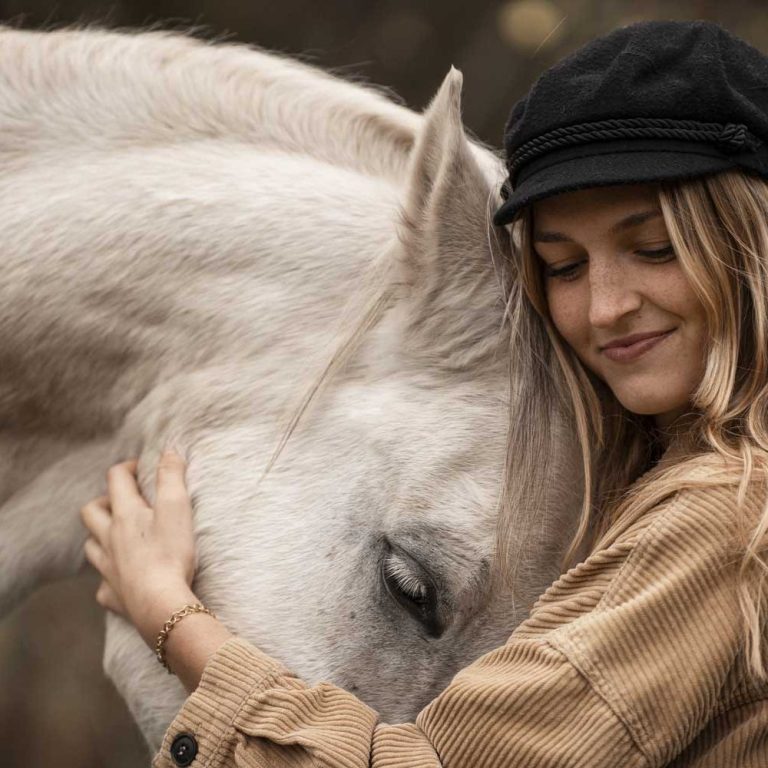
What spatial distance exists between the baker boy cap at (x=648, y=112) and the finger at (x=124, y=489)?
30.6 inches

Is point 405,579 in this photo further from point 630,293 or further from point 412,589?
point 630,293

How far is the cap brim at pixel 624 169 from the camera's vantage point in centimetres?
138

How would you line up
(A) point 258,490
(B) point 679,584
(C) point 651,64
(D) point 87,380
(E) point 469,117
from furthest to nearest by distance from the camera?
(E) point 469,117 → (D) point 87,380 → (A) point 258,490 → (C) point 651,64 → (B) point 679,584

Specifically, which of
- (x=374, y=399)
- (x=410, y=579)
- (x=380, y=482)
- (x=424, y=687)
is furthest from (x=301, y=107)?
(x=424, y=687)

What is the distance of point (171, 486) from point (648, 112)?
3.00ft

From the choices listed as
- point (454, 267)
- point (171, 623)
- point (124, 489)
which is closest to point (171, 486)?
point (124, 489)

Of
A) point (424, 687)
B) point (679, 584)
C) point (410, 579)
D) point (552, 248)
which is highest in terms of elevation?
point (552, 248)

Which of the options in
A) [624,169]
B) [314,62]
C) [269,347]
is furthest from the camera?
[314,62]

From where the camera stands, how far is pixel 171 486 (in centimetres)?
170

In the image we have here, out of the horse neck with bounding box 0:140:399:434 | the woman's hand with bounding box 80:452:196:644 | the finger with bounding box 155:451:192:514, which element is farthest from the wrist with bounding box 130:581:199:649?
the horse neck with bounding box 0:140:399:434

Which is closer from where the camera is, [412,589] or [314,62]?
[412,589]

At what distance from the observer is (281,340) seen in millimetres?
1731

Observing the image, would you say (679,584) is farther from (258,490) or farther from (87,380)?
(87,380)

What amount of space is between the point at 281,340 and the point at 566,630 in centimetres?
71
